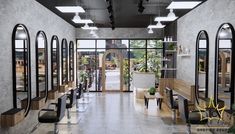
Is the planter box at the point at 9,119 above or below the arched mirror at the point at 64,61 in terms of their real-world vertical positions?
below

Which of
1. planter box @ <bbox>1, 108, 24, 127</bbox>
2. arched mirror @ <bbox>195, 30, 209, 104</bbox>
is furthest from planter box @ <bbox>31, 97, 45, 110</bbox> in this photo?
arched mirror @ <bbox>195, 30, 209, 104</bbox>

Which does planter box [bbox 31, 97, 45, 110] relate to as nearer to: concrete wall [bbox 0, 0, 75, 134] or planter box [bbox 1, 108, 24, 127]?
concrete wall [bbox 0, 0, 75, 134]

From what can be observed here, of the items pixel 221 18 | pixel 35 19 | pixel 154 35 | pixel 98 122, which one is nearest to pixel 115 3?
pixel 35 19

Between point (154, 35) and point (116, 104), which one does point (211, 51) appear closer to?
point (116, 104)

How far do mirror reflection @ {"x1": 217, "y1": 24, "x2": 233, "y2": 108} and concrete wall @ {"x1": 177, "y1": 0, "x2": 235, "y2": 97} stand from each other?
26 cm

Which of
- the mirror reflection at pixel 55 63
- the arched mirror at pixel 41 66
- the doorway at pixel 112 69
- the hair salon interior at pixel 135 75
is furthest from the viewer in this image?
the doorway at pixel 112 69

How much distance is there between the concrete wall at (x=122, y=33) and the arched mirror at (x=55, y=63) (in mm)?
3903

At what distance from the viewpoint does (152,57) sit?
12148 mm

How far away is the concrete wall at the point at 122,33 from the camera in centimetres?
1210

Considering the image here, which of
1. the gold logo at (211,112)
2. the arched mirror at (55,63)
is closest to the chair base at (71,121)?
the arched mirror at (55,63)

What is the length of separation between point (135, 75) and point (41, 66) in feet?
13.0

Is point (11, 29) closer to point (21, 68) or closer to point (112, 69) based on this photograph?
point (21, 68)

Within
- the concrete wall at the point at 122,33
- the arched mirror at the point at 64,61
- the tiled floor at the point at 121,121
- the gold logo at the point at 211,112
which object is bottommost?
the tiled floor at the point at 121,121

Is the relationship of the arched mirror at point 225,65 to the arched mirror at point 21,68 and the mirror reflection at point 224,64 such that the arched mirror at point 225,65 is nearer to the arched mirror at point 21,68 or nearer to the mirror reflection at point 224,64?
the mirror reflection at point 224,64
